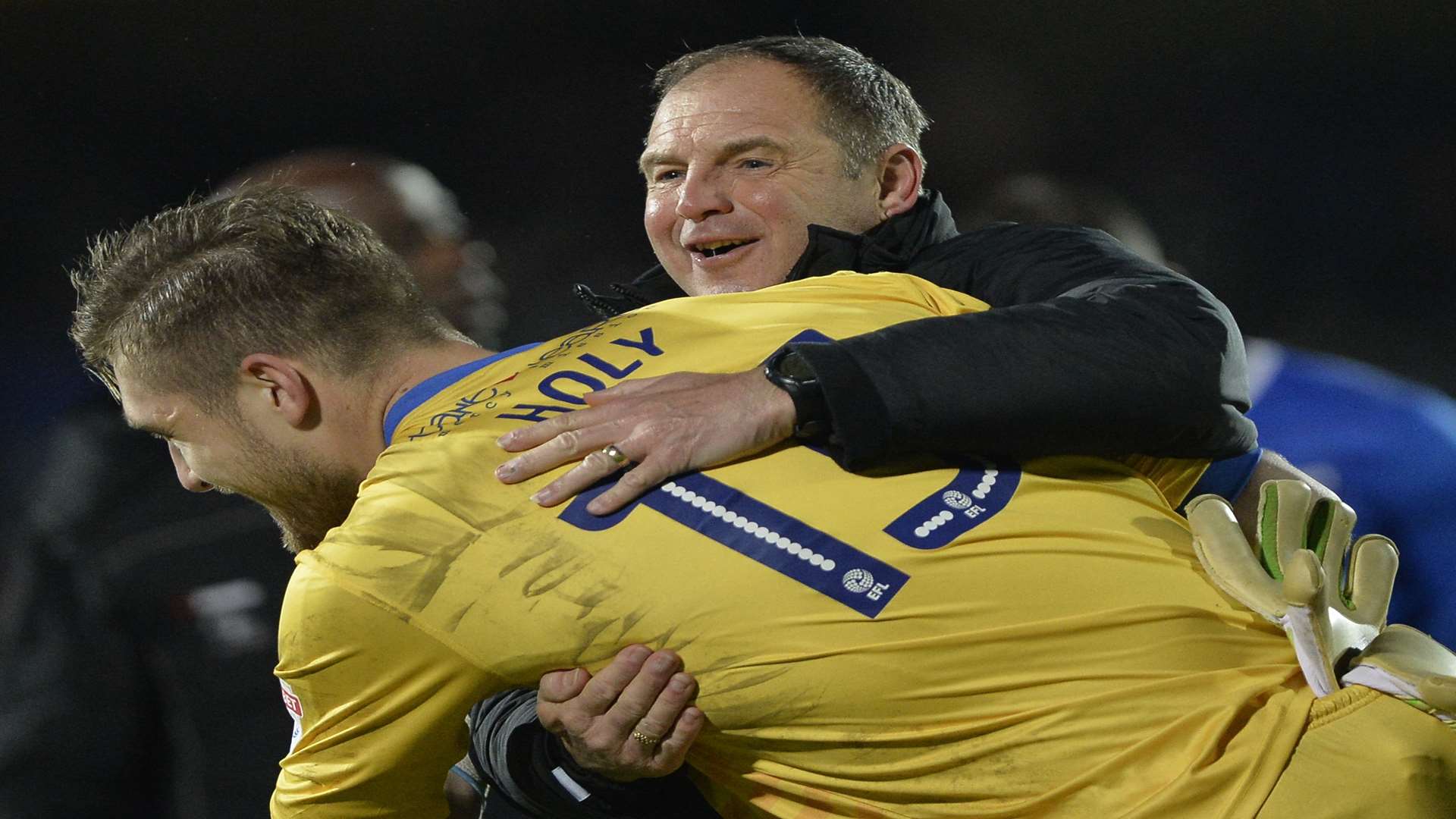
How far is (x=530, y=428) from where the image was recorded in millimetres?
1215

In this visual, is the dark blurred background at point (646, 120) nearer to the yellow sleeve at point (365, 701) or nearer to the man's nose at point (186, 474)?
the man's nose at point (186, 474)

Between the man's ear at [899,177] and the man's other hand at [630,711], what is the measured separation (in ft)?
3.19

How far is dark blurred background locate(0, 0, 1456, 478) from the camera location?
115 inches

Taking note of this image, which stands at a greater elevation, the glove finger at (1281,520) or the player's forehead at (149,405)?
the player's forehead at (149,405)

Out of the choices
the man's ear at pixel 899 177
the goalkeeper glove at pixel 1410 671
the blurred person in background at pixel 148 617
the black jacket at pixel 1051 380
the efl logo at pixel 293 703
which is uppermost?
the man's ear at pixel 899 177

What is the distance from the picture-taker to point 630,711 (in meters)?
1.18

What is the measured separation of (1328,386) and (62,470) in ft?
8.44

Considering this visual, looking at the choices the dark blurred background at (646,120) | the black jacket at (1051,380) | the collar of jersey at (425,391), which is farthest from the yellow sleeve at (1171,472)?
the dark blurred background at (646,120)

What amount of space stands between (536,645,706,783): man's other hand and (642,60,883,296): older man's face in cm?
80

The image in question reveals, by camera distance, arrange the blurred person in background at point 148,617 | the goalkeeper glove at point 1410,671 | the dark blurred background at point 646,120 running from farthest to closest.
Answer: the dark blurred background at point 646,120, the blurred person in background at point 148,617, the goalkeeper glove at point 1410,671

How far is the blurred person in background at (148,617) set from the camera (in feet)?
8.34

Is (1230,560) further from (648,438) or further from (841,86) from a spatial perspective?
(841,86)

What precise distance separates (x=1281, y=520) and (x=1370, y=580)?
0.13 metres

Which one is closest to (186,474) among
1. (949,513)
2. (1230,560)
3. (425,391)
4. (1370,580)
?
(425,391)
